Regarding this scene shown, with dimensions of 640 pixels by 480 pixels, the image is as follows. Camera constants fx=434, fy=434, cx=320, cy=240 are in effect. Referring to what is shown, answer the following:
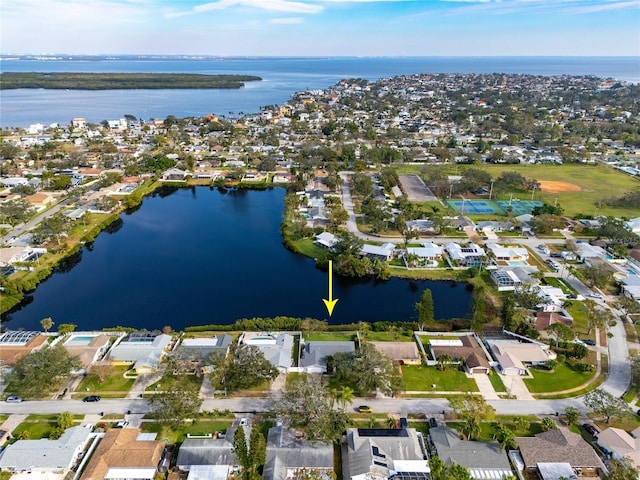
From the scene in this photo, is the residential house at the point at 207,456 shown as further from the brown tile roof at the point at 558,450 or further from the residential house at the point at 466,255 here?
the residential house at the point at 466,255

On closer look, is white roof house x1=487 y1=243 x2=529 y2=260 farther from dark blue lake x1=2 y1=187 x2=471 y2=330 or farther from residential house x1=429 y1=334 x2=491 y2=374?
residential house x1=429 y1=334 x2=491 y2=374

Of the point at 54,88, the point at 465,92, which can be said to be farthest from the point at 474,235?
the point at 54,88

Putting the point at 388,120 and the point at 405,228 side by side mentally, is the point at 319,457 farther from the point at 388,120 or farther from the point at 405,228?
the point at 388,120

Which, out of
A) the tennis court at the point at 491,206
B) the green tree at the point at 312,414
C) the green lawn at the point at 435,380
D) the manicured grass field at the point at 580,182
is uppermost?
the green tree at the point at 312,414

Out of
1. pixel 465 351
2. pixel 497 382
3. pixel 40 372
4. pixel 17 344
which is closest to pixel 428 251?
pixel 465 351

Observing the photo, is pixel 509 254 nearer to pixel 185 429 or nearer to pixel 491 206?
pixel 491 206

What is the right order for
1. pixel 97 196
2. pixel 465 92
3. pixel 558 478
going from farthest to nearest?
pixel 465 92 < pixel 97 196 < pixel 558 478

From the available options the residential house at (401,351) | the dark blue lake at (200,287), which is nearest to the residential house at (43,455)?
the dark blue lake at (200,287)
